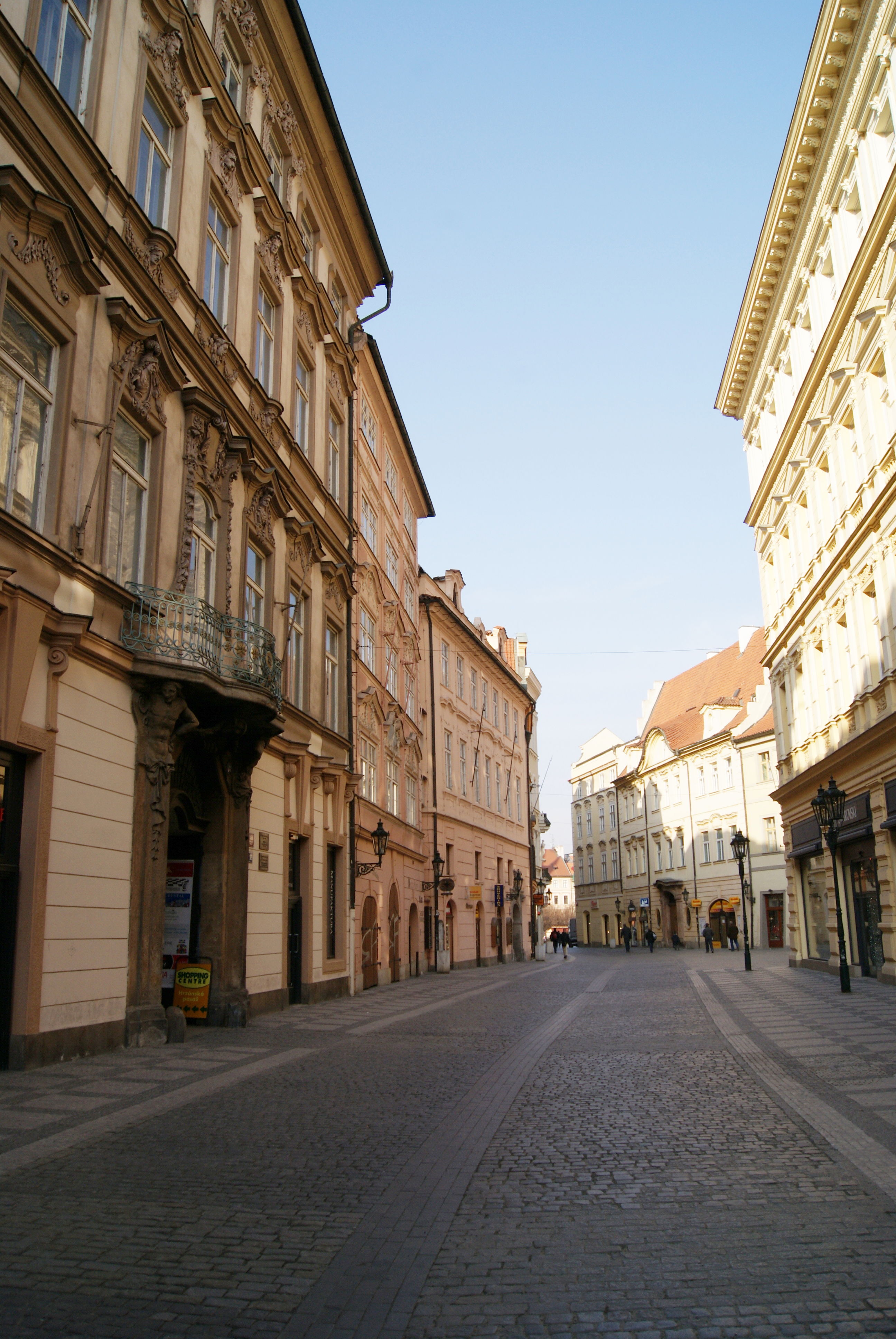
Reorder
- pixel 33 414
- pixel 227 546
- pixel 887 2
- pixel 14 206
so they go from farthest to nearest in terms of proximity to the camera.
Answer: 1. pixel 887 2
2. pixel 227 546
3. pixel 33 414
4. pixel 14 206

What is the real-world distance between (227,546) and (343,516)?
877 centimetres

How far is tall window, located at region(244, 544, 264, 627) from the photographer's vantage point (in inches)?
733

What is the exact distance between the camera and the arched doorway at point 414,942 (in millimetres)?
34094

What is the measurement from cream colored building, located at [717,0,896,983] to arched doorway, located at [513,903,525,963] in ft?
71.9

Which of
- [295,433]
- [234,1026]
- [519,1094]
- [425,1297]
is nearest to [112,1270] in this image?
[425,1297]

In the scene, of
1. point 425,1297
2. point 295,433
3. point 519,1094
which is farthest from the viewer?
point 295,433

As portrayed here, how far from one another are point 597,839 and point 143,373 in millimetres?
76017

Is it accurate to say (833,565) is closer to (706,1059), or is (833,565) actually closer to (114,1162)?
(706,1059)

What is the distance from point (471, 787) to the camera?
1834 inches

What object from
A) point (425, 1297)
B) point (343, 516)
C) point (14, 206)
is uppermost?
point (343, 516)

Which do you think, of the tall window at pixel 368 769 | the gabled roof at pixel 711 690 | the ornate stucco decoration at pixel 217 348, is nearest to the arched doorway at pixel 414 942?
the tall window at pixel 368 769

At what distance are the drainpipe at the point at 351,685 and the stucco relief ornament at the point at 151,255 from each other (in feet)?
32.7

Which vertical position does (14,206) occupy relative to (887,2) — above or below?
below

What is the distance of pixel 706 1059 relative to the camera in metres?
12.1
